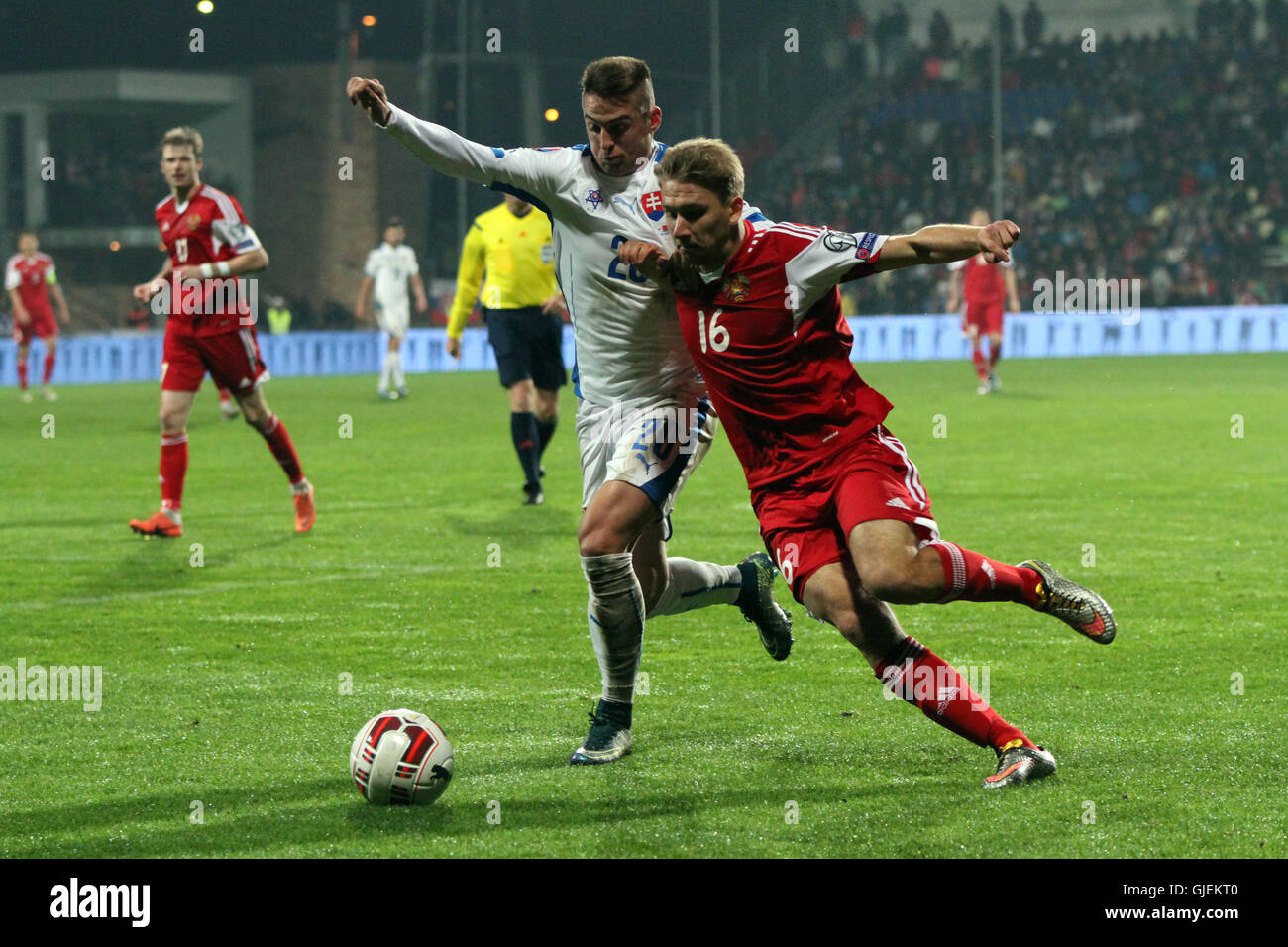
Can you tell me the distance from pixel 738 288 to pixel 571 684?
1.77 metres

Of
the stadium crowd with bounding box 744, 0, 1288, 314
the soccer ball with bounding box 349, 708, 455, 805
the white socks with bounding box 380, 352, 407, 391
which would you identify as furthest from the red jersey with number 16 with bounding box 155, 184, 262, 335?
the stadium crowd with bounding box 744, 0, 1288, 314

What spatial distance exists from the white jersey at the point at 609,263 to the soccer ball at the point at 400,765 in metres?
1.34

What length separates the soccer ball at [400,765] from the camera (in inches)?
165

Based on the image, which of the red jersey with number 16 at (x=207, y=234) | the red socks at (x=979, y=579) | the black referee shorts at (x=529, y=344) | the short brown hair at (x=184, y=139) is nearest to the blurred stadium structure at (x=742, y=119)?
the black referee shorts at (x=529, y=344)

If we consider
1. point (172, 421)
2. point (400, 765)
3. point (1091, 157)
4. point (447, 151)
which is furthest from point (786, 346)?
point (1091, 157)

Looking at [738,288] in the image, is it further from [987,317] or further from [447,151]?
[987,317]

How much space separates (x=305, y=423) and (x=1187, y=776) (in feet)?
47.5

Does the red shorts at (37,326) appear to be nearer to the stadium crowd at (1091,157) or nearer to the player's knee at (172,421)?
the player's knee at (172,421)

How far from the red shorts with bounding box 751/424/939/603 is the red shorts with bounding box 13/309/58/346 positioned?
67.4 ft

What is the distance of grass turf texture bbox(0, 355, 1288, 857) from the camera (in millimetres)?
4004

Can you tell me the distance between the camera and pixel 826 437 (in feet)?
14.8

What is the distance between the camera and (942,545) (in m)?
4.34
